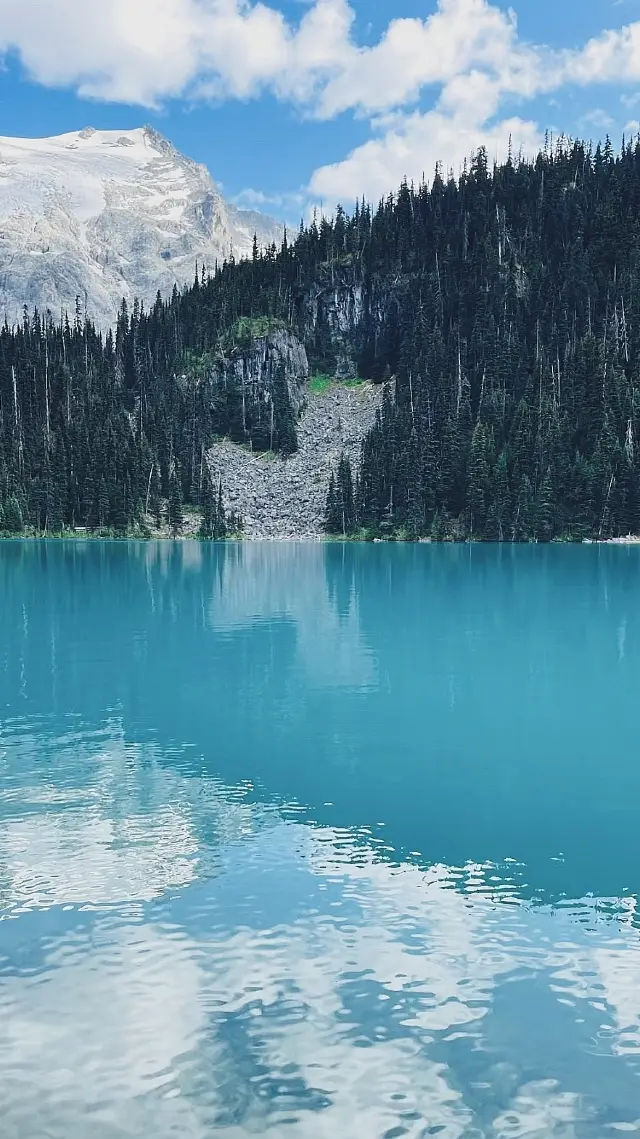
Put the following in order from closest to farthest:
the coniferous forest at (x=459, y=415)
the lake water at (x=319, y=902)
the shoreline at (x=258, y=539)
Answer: the lake water at (x=319, y=902)
the shoreline at (x=258, y=539)
the coniferous forest at (x=459, y=415)

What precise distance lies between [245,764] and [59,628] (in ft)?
79.6

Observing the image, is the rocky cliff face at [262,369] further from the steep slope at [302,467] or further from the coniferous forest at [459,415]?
the steep slope at [302,467]

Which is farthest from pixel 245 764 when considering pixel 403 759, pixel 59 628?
pixel 59 628

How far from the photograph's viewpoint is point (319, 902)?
12.9m

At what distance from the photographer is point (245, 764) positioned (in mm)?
19984

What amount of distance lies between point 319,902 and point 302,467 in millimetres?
163551

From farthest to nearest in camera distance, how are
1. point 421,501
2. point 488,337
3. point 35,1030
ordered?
point 488,337, point 421,501, point 35,1030

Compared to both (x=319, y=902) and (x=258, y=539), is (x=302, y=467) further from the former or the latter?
(x=319, y=902)

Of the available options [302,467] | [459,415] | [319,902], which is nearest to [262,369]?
[302,467]

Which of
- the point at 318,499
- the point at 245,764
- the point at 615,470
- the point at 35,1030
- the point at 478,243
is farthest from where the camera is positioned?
the point at 478,243

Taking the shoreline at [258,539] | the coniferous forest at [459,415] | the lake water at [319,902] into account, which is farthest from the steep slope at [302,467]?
the lake water at [319,902]

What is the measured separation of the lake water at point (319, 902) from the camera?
8.74 metres

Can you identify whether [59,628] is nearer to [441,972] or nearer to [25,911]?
[25,911]

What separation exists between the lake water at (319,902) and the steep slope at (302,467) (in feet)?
429
